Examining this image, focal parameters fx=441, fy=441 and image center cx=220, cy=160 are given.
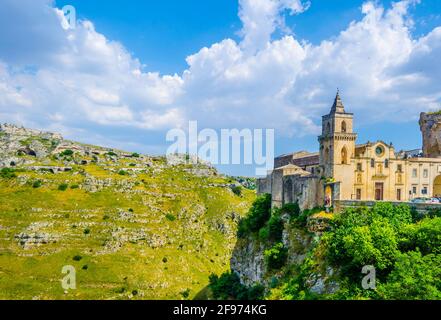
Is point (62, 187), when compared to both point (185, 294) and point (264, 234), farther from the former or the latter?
point (264, 234)

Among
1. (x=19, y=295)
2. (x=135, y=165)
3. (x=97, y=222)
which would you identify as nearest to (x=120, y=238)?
(x=97, y=222)

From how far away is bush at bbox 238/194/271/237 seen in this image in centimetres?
6094

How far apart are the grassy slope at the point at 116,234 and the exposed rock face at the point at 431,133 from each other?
50.3 m

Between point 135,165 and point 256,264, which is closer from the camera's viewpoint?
point 256,264

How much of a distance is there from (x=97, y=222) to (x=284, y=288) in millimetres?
67861

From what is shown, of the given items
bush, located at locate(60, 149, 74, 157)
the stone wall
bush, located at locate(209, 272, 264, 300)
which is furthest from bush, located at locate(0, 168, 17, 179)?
the stone wall

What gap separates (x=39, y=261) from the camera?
87188 mm

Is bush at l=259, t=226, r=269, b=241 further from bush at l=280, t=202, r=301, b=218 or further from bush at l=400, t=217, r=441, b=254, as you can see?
bush at l=400, t=217, r=441, b=254

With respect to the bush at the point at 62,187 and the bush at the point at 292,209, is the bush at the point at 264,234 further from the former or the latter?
the bush at the point at 62,187

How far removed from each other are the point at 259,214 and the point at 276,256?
13.4 meters
